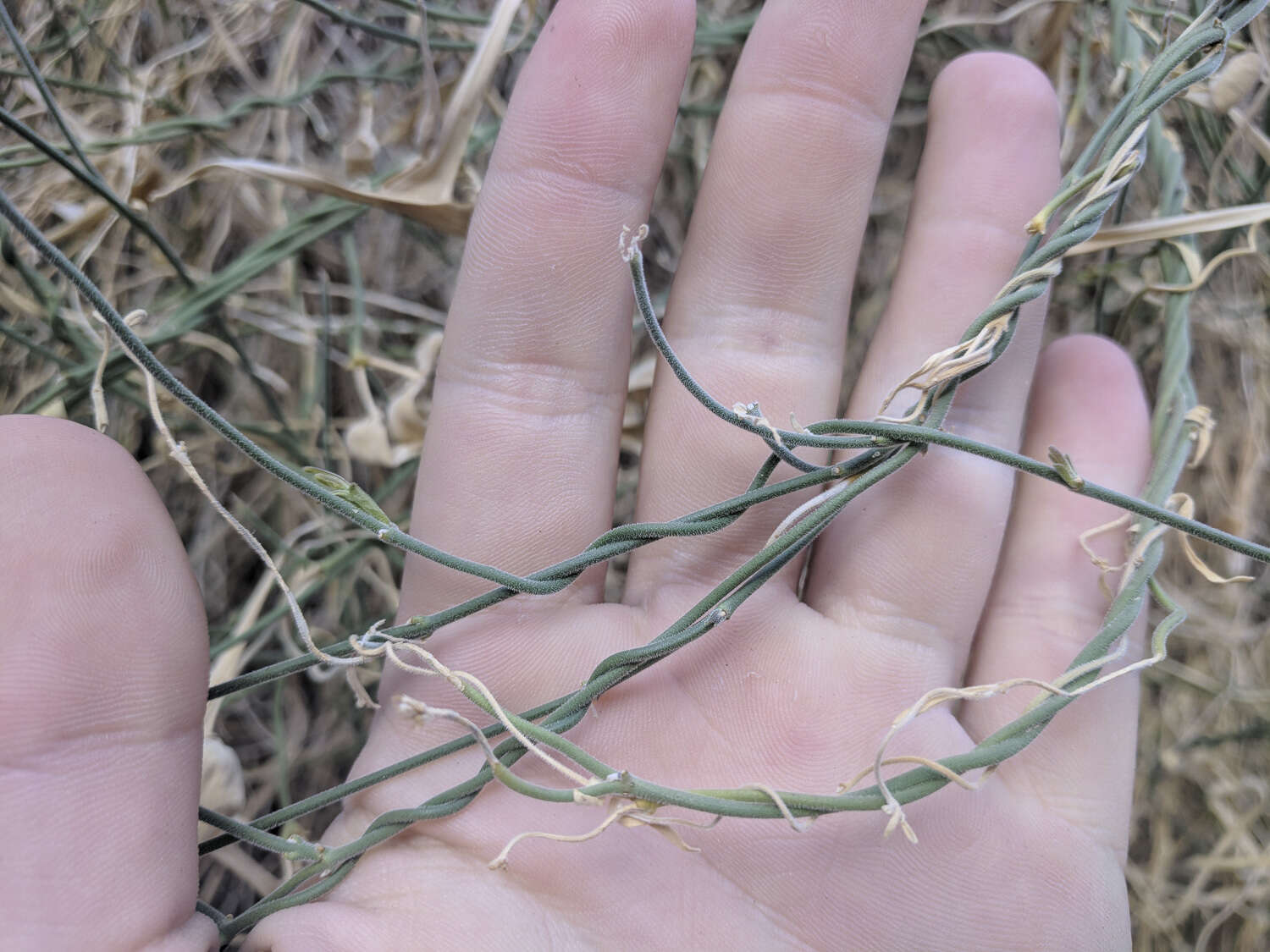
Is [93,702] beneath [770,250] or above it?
beneath

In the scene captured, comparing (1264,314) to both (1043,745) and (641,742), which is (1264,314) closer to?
(1043,745)

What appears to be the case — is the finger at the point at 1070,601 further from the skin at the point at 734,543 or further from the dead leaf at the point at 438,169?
the dead leaf at the point at 438,169

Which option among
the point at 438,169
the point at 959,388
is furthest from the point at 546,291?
the point at 959,388

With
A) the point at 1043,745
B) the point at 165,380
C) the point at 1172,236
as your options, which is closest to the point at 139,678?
the point at 165,380

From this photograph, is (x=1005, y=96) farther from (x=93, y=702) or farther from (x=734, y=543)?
(x=93, y=702)

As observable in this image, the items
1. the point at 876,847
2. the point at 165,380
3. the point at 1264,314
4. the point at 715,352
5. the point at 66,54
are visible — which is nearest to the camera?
the point at 165,380

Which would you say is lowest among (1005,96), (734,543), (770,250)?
(734,543)
